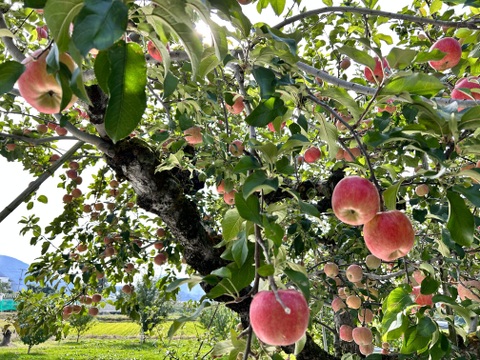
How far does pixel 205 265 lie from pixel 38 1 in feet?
7.06

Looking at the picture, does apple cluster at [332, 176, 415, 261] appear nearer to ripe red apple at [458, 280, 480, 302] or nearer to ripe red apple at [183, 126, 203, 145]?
ripe red apple at [183, 126, 203, 145]

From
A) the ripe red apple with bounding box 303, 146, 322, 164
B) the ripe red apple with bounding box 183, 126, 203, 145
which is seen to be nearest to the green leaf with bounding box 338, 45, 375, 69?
the ripe red apple with bounding box 183, 126, 203, 145

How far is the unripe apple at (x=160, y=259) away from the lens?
3613mm

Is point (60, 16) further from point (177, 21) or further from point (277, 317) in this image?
point (277, 317)

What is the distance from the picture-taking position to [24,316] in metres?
3.14

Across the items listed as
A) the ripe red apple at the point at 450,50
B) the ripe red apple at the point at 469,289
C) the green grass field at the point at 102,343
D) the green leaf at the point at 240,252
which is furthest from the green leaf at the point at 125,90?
the green grass field at the point at 102,343

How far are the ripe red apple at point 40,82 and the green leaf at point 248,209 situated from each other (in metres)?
0.41

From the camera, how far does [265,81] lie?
95 cm

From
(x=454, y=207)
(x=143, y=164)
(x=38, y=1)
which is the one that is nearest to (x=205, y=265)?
(x=143, y=164)

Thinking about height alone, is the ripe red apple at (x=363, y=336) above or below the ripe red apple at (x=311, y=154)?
below

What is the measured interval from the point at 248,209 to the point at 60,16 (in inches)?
20.6

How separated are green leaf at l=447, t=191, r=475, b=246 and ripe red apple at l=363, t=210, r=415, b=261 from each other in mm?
140

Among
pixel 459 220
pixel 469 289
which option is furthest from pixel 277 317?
pixel 469 289

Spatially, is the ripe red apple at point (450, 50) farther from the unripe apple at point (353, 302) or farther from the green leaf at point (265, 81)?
the unripe apple at point (353, 302)
